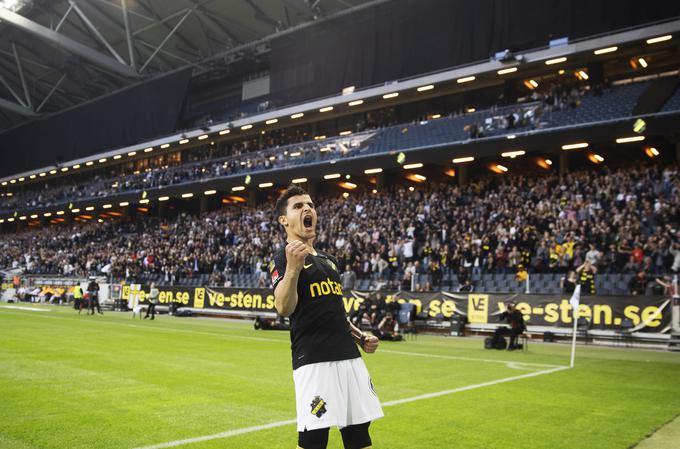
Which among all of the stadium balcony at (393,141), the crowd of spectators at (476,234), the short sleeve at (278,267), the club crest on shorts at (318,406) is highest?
the stadium balcony at (393,141)

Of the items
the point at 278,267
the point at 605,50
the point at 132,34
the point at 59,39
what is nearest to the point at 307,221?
the point at 278,267

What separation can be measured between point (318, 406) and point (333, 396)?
4.4 inches

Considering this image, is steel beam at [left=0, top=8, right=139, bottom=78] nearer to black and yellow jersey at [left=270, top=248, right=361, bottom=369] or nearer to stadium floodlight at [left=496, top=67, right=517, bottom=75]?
stadium floodlight at [left=496, top=67, right=517, bottom=75]

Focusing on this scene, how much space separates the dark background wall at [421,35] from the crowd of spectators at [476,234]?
8503 millimetres

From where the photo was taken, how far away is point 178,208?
56188mm

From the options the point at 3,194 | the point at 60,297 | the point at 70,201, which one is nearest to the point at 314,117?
the point at 60,297

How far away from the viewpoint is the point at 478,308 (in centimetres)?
2086

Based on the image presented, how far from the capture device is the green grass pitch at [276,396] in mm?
6223

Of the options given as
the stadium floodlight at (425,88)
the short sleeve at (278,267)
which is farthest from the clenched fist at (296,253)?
the stadium floodlight at (425,88)

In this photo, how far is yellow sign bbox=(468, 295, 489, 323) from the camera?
20.6 meters

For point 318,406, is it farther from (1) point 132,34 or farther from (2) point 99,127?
(2) point 99,127

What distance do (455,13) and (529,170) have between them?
11.1 meters

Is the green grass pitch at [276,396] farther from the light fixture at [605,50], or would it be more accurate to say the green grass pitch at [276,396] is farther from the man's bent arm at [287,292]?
the light fixture at [605,50]

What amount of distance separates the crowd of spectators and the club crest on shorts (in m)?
17.8
